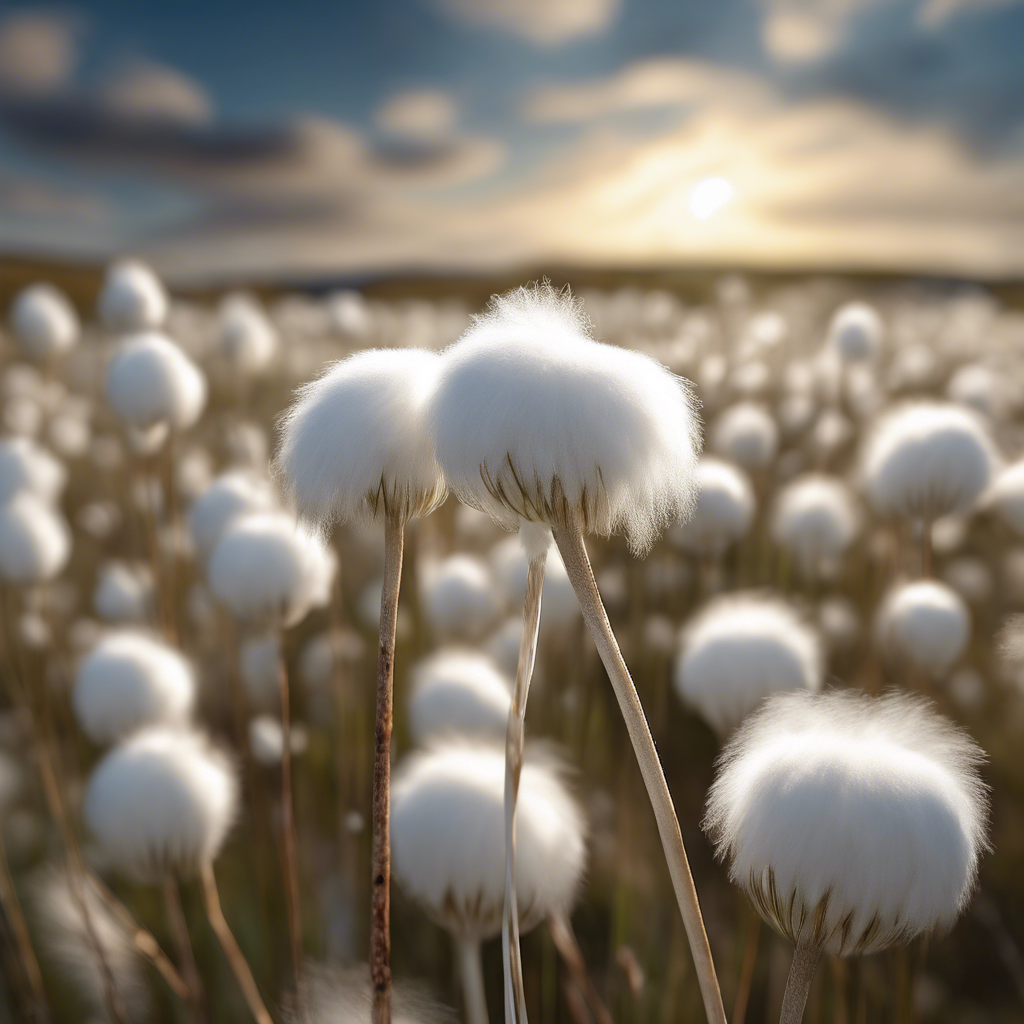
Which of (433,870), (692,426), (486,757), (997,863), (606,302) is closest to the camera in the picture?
(692,426)

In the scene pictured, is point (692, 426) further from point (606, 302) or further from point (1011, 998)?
point (606, 302)

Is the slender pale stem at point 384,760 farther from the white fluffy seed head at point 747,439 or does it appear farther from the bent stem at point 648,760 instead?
the white fluffy seed head at point 747,439

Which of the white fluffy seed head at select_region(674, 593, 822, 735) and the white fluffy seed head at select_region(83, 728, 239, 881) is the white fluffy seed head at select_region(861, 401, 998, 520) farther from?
the white fluffy seed head at select_region(83, 728, 239, 881)

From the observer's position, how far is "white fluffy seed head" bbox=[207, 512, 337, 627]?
0.78m

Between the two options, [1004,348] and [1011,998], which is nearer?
[1011,998]

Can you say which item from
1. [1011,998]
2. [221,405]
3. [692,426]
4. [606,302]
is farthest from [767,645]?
[606,302]

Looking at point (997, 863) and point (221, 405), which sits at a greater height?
point (221, 405)

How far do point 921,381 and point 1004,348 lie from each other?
740 mm

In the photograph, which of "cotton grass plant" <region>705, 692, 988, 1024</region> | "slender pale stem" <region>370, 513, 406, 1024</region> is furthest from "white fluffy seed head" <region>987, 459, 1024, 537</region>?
"slender pale stem" <region>370, 513, 406, 1024</region>

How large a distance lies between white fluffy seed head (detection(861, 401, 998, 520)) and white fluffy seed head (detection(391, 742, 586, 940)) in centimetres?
60

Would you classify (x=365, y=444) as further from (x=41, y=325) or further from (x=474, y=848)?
(x=41, y=325)

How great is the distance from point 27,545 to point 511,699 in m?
0.97

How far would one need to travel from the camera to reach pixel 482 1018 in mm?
455

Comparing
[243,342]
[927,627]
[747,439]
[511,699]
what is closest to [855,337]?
[747,439]
